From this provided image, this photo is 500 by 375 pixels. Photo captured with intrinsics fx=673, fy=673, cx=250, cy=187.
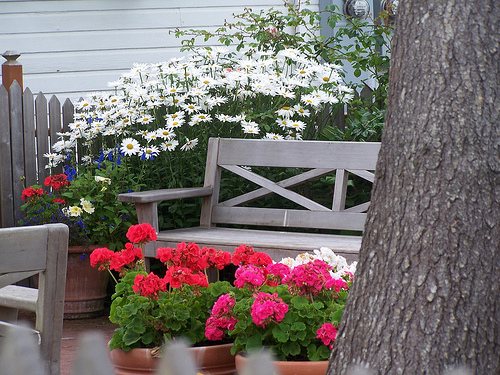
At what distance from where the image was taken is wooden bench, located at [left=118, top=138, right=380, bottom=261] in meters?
4.15

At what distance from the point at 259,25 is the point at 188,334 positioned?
3.89 meters

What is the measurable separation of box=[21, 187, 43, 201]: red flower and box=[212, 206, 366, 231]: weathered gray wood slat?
124 centimetres

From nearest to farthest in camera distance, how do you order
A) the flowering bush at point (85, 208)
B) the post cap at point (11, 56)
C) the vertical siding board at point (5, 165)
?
the flowering bush at point (85, 208)
the vertical siding board at point (5, 165)
the post cap at point (11, 56)

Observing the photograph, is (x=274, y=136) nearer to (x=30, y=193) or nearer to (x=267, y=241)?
(x=267, y=241)

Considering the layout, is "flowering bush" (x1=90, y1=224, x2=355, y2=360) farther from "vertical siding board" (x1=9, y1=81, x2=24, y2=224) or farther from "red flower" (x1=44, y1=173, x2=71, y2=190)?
"vertical siding board" (x1=9, y1=81, x2=24, y2=224)

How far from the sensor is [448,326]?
180 centimetres

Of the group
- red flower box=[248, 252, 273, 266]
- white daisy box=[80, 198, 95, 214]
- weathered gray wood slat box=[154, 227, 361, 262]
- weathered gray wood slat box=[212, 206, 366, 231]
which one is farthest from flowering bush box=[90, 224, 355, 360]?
white daisy box=[80, 198, 95, 214]

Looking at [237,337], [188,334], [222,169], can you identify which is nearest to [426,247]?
[237,337]

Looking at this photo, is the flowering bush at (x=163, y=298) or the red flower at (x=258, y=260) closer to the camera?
the flowering bush at (x=163, y=298)

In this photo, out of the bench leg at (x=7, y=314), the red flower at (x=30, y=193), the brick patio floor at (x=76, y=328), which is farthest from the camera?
the red flower at (x=30, y=193)

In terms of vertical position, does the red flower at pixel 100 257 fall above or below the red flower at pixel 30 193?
above

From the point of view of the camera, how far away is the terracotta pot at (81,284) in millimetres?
4555

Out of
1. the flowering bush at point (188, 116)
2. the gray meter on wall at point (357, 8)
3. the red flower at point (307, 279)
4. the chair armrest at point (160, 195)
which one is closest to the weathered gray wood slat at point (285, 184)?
the chair armrest at point (160, 195)

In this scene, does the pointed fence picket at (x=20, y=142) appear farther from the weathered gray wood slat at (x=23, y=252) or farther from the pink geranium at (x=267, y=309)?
the weathered gray wood slat at (x=23, y=252)
